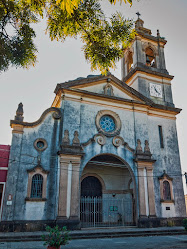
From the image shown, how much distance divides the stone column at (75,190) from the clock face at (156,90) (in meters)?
9.88

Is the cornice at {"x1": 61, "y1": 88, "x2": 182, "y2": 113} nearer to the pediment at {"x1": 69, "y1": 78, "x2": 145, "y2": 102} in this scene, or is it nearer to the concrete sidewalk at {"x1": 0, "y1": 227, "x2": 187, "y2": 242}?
the pediment at {"x1": 69, "y1": 78, "x2": 145, "y2": 102}

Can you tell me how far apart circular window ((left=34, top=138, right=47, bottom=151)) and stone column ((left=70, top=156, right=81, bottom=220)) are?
6.83ft

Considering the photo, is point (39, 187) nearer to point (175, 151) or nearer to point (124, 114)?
point (124, 114)

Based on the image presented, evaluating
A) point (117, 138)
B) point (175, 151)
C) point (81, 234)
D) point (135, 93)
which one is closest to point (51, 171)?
point (81, 234)

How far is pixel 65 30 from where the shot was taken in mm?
6598

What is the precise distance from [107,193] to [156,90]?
10102mm

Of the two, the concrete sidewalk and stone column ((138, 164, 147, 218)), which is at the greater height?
stone column ((138, 164, 147, 218))

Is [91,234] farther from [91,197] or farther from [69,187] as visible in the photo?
[91,197]

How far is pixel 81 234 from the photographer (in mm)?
12000

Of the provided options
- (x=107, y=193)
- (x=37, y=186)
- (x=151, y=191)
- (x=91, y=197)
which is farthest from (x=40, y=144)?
(x=151, y=191)

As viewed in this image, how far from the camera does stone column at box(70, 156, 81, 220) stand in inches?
536

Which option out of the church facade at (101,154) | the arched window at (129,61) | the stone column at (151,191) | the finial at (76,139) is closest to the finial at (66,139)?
the church facade at (101,154)

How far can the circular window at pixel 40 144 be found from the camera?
14.4m

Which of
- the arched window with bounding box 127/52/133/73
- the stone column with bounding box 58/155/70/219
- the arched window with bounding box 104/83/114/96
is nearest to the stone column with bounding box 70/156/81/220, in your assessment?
the stone column with bounding box 58/155/70/219
